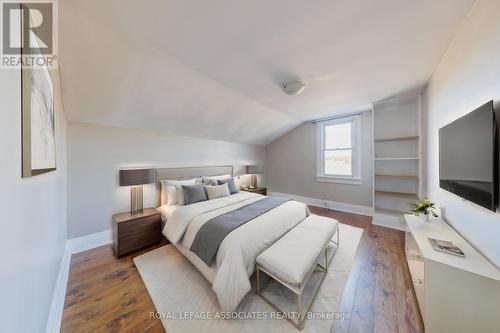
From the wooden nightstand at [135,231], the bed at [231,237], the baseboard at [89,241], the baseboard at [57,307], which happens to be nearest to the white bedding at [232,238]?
the bed at [231,237]

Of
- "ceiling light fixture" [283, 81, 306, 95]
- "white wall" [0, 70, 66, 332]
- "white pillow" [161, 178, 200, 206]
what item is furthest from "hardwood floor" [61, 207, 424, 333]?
"ceiling light fixture" [283, 81, 306, 95]

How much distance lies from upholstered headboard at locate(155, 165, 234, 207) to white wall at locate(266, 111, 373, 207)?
70.4 inches

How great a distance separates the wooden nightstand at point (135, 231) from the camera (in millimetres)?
2271

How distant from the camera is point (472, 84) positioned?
1.41m

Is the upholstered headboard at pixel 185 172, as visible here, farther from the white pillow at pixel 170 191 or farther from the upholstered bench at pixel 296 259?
the upholstered bench at pixel 296 259

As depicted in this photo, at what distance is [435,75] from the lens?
2234 mm

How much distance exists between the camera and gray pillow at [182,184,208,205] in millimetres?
2844

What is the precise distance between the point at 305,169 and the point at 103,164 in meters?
4.49

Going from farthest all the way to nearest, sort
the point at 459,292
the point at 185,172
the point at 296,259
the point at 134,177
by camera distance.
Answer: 1. the point at 185,172
2. the point at 134,177
3. the point at 296,259
4. the point at 459,292

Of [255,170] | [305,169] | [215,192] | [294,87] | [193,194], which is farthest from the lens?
[255,170]

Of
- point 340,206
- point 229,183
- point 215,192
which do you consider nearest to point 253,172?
point 229,183

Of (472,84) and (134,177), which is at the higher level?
(472,84)

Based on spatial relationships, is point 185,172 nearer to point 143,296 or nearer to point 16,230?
point 143,296

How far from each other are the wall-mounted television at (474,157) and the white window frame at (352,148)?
230cm
